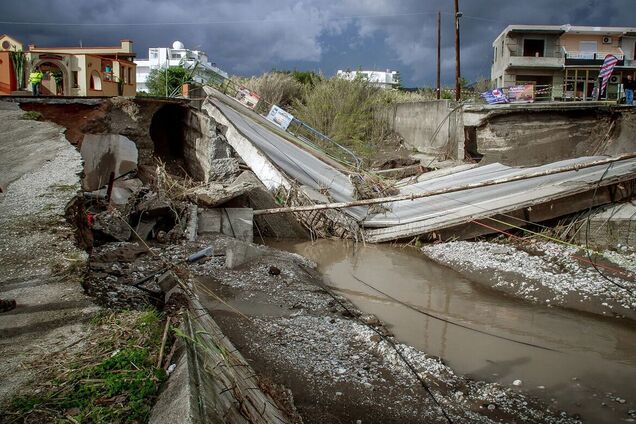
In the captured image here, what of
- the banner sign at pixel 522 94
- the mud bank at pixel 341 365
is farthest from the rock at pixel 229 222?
the banner sign at pixel 522 94

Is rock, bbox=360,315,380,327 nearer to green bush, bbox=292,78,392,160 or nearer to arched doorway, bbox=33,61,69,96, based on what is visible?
green bush, bbox=292,78,392,160

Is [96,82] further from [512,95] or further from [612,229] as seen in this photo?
[612,229]

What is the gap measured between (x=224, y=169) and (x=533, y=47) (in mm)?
40001

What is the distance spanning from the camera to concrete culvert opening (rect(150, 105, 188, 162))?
1307 cm

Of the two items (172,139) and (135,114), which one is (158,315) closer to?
(135,114)

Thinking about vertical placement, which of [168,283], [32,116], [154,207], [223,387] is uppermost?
[32,116]

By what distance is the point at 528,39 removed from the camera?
43562mm

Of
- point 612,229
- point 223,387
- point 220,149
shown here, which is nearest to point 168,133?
point 220,149

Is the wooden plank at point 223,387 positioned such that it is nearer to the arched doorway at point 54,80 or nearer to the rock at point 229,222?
the rock at point 229,222

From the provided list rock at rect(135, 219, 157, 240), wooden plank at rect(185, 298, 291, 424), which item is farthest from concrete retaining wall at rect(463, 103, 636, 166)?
wooden plank at rect(185, 298, 291, 424)

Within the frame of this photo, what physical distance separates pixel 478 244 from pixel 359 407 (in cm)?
564

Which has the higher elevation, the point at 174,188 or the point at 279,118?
the point at 279,118

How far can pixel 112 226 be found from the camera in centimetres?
809

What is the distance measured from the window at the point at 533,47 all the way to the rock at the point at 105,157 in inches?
1595
